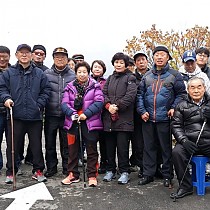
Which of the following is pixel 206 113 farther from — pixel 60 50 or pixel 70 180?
pixel 60 50

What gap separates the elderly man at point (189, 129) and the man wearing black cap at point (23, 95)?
224cm

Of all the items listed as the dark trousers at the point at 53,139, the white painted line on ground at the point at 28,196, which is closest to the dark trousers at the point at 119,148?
the dark trousers at the point at 53,139

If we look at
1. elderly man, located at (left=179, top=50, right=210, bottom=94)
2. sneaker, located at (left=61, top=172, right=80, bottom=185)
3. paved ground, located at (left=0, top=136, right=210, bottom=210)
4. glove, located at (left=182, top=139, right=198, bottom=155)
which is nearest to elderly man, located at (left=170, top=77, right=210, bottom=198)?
glove, located at (left=182, top=139, right=198, bottom=155)

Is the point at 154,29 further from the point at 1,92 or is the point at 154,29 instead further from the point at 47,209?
the point at 47,209

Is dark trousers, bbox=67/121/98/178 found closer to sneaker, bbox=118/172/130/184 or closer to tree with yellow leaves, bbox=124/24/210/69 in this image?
sneaker, bbox=118/172/130/184

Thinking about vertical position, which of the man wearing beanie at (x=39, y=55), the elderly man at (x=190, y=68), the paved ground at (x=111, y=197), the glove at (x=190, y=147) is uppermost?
the man wearing beanie at (x=39, y=55)

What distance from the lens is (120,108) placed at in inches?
224

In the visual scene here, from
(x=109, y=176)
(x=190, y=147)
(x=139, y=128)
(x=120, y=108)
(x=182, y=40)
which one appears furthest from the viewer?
(x=182, y=40)

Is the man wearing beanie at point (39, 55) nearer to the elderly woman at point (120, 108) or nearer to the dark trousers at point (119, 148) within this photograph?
the elderly woman at point (120, 108)

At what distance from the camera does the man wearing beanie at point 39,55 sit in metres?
6.80

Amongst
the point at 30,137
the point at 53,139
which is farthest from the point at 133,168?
the point at 30,137

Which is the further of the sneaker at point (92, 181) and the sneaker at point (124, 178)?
the sneaker at point (124, 178)

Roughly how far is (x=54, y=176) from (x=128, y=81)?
2168 millimetres

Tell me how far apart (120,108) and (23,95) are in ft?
5.26
